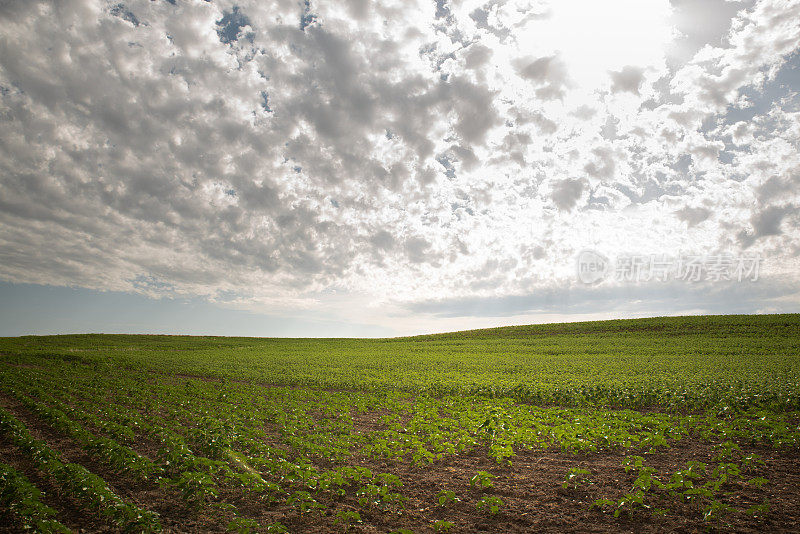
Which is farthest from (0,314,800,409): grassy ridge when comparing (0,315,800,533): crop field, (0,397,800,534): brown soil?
(0,397,800,534): brown soil

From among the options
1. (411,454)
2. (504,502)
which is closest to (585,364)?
(411,454)

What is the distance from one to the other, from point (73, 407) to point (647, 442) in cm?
2534

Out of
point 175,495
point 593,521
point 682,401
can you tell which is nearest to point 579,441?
point 593,521

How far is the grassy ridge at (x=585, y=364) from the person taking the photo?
21672 millimetres

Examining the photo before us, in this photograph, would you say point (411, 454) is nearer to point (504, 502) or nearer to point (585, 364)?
point (504, 502)

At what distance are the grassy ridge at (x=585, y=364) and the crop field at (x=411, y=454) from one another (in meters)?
0.30

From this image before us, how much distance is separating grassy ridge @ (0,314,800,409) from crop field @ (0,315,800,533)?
299mm

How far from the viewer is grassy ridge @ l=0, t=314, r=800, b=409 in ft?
71.1

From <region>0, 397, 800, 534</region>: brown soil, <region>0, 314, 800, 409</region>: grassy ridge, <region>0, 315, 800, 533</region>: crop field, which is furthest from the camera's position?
<region>0, 314, 800, 409</region>: grassy ridge

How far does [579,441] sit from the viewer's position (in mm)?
12539

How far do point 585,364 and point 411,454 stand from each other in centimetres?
2773

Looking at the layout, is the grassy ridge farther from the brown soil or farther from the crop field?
the brown soil

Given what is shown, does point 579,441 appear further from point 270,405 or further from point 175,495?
point 270,405

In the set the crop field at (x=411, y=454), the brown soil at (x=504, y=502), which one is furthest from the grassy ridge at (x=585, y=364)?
the brown soil at (x=504, y=502)
